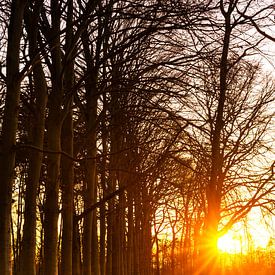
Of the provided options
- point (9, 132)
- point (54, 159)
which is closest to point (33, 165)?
point (54, 159)

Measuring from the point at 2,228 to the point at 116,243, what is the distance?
12.2 m

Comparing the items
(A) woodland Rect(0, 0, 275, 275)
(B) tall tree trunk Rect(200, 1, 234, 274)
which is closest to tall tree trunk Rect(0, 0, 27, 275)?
(A) woodland Rect(0, 0, 275, 275)

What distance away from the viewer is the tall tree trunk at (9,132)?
19.1ft

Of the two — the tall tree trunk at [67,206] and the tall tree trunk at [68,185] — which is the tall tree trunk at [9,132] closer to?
the tall tree trunk at [68,185]

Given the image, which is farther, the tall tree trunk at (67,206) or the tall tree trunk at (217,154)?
the tall tree trunk at (67,206)

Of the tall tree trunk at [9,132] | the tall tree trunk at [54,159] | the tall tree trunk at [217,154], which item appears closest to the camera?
the tall tree trunk at [9,132]

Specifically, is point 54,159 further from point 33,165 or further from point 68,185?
point 68,185

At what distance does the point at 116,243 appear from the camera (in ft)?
58.4

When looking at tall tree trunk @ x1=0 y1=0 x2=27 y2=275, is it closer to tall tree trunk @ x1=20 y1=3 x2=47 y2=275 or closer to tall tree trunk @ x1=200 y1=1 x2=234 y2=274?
tall tree trunk @ x1=20 y1=3 x2=47 y2=275

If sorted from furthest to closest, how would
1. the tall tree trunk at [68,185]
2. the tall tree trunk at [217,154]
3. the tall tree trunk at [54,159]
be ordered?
the tall tree trunk at [68,185], the tall tree trunk at [217,154], the tall tree trunk at [54,159]

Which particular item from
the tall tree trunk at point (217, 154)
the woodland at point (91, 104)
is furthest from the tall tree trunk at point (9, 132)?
the tall tree trunk at point (217, 154)

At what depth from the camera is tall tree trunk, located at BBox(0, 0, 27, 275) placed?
5824 millimetres

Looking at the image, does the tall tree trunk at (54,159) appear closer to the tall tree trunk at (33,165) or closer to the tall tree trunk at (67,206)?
the tall tree trunk at (33,165)

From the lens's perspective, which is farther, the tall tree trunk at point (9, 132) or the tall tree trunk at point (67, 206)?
the tall tree trunk at point (67, 206)
